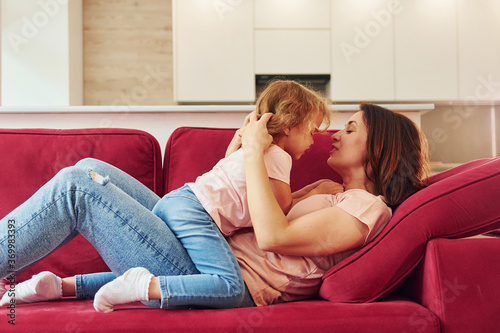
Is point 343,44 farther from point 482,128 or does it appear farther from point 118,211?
point 118,211

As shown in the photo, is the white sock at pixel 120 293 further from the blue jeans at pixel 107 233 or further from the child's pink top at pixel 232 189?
the child's pink top at pixel 232 189

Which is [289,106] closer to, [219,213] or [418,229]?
[219,213]

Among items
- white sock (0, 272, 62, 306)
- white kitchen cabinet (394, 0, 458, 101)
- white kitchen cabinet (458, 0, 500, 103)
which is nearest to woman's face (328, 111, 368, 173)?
white sock (0, 272, 62, 306)

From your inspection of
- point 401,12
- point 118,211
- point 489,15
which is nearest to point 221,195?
point 118,211

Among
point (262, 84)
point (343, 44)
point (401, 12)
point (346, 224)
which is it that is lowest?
point (346, 224)

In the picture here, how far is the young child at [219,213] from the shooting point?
1036 mm

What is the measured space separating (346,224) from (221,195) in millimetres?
321

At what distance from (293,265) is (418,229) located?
1.03 ft

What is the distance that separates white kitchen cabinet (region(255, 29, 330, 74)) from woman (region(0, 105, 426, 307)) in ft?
9.69

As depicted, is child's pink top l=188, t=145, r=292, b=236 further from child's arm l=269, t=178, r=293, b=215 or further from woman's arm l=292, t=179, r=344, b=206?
woman's arm l=292, t=179, r=344, b=206

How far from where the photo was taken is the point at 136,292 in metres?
1.01

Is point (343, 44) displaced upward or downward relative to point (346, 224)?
upward

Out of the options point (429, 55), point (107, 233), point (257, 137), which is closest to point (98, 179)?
point (107, 233)

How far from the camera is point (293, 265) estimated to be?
1.18 meters
